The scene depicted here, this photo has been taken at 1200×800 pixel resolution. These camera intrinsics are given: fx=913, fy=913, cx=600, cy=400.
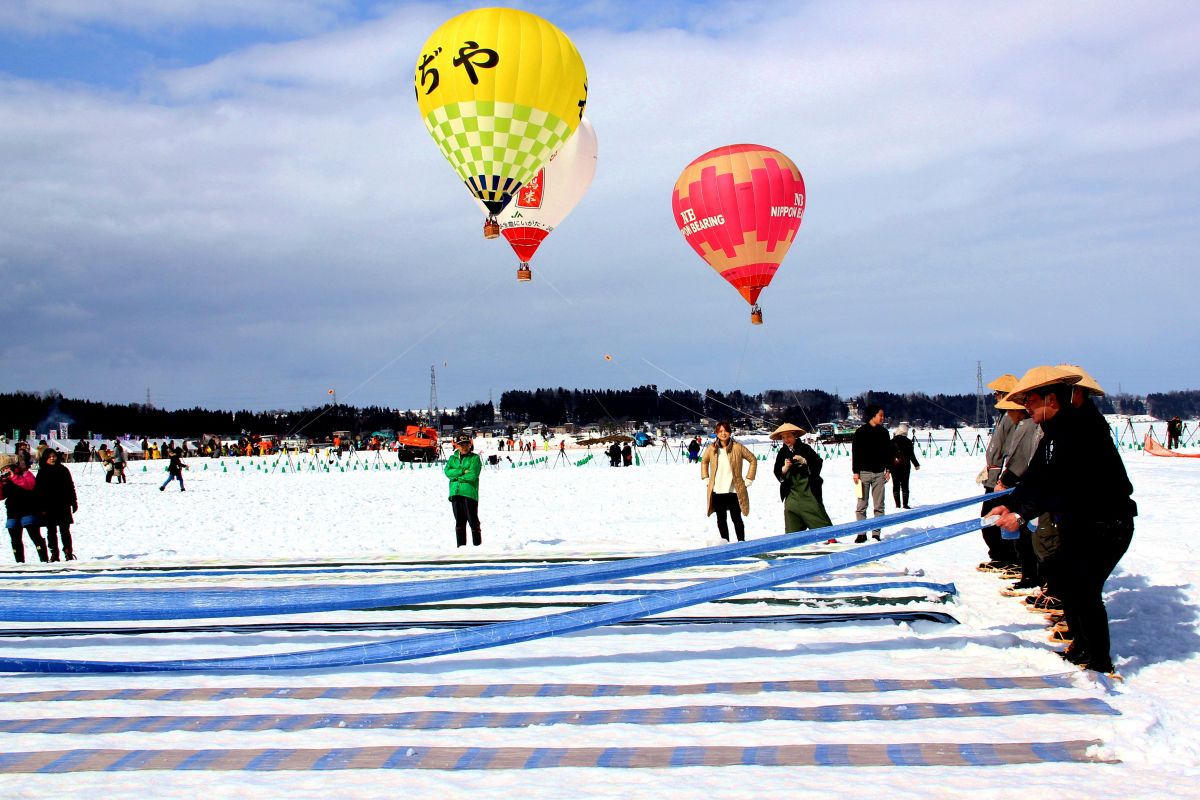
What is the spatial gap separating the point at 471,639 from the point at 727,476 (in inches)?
243

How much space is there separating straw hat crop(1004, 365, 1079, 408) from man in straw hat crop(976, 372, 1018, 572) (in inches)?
114

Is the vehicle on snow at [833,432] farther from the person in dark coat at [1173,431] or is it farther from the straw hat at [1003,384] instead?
the straw hat at [1003,384]

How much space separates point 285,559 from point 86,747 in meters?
4.92

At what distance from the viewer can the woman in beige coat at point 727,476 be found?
32.2 ft

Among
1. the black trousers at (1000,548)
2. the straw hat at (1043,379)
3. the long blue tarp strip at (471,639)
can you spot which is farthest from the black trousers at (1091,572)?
the black trousers at (1000,548)

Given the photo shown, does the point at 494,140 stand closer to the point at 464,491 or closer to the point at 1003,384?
the point at 464,491

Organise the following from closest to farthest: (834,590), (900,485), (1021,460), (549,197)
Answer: (834,590) < (1021,460) < (900,485) < (549,197)

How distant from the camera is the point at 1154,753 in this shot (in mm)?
3223

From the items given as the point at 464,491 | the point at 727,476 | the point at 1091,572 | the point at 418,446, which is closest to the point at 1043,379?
the point at 1091,572

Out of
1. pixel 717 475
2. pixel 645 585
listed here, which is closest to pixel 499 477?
pixel 717 475

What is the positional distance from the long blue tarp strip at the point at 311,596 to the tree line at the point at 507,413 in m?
107

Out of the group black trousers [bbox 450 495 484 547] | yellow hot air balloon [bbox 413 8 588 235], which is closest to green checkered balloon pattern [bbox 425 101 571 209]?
yellow hot air balloon [bbox 413 8 588 235]

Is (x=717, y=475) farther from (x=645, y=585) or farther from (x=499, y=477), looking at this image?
(x=499, y=477)

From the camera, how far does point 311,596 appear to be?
4477 millimetres
